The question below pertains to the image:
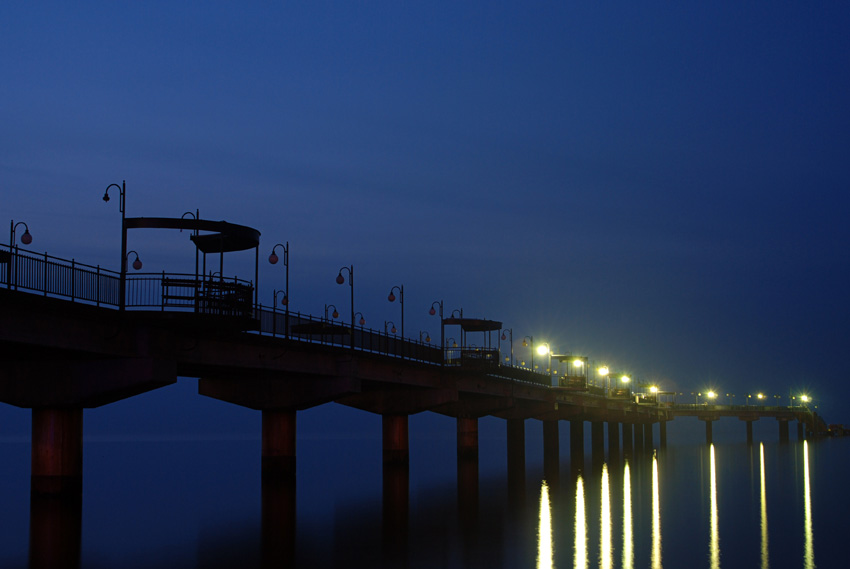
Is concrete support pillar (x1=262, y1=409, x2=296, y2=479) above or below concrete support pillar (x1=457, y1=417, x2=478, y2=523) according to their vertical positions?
above

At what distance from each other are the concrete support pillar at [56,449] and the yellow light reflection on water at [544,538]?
1904 centimetres

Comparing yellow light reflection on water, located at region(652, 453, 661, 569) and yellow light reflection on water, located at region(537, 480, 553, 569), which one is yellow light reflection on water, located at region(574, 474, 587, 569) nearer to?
yellow light reflection on water, located at region(537, 480, 553, 569)

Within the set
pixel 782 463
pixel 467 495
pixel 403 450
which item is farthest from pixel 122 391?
pixel 782 463

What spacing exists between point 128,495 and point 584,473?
33.6 metres

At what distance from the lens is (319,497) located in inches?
2135

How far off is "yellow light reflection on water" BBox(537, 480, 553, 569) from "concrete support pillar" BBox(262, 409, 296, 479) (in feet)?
55.3

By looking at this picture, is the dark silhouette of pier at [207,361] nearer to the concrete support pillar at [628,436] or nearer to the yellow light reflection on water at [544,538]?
the yellow light reflection on water at [544,538]

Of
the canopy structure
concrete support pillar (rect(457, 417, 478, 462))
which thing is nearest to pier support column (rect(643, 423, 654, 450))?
concrete support pillar (rect(457, 417, 478, 462))

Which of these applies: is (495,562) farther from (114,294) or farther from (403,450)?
(403,450)

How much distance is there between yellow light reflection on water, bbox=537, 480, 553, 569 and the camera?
93.1ft

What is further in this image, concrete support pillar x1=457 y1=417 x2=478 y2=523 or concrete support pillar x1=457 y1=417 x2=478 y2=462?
concrete support pillar x1=457 y1=417 x2=478 y2=462

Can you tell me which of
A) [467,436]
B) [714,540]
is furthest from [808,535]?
[467,436]

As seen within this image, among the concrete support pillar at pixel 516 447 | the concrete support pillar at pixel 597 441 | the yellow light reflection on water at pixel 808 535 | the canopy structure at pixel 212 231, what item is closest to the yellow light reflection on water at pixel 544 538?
the yellow light reflection on water at pixel 808 535

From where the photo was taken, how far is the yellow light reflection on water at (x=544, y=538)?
93.1 feet
